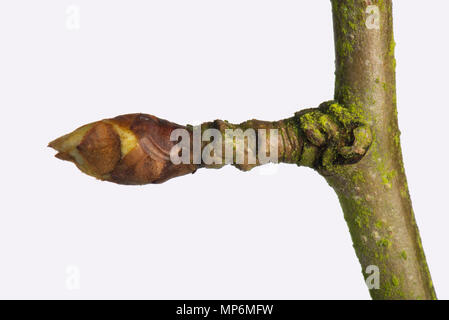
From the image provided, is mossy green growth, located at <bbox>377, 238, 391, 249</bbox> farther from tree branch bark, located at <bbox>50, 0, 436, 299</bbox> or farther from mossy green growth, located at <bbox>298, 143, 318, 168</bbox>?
mossy green growth, located at <bbox>298, 143, 318, 168</bbox>

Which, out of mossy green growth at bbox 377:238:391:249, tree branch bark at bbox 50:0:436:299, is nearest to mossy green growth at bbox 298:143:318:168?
tree branch bark at bbox 50:0:436:299

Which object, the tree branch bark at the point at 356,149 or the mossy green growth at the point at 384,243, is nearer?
the tree branch bark at the point at 356,149

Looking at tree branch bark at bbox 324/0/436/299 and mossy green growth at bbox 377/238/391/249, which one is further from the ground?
tree branch bark at bbox 324/0/436/299

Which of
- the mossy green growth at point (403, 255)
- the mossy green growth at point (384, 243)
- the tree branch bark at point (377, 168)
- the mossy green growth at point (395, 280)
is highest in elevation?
the tree branch bark at point (377, 168)

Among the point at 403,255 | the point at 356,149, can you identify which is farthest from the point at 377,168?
the point at 403,255

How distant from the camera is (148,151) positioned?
4.89ft

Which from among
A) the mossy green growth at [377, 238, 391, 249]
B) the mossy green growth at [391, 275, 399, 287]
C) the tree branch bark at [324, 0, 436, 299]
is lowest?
the mossy green growth at [391, 275, 399, 287]

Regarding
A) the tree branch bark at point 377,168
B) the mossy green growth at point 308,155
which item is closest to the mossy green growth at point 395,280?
the tree branch bark at point 377,168

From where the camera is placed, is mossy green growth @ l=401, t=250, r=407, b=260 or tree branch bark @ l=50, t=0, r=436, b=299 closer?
tree branch bark @ l=50, t=0, r=436, b=299

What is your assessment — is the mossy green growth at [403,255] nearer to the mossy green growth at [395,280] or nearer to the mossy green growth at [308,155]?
the mossy green growth at [395,280]

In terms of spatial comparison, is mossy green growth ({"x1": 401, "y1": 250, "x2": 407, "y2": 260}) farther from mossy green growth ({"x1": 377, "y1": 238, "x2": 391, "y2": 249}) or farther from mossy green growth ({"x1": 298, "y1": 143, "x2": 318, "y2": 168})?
mossy green growth ({"x1": 298, "y1": 143, "x2": 318, "y2": 168})

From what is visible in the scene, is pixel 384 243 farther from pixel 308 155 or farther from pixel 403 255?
pixel 308 155
